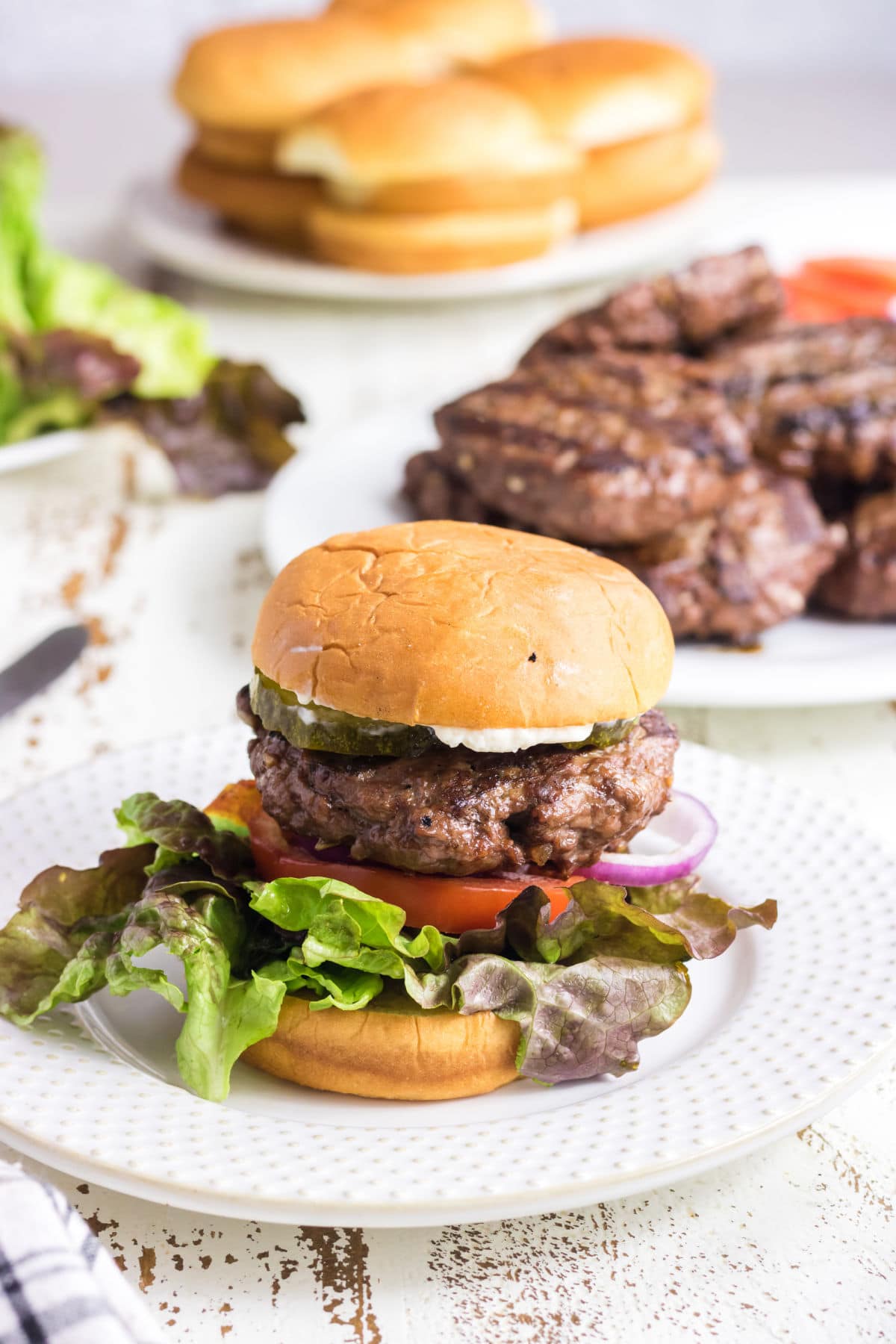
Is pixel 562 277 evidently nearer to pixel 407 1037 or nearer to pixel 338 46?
pixel 338 46

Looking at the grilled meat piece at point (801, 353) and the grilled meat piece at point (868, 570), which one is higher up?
the grilled meat piece at point (801, 353)

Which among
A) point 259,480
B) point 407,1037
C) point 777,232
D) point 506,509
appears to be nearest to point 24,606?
point 259,480

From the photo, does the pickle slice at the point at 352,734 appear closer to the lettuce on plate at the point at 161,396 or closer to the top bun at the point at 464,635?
the top bun at the point at 464,635

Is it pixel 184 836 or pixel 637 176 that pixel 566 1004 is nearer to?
pixel 184 836

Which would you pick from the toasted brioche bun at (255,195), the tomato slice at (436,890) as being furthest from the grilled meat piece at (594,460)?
the toasted brioche bun at (255,195)

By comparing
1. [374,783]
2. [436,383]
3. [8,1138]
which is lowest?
[436,383]

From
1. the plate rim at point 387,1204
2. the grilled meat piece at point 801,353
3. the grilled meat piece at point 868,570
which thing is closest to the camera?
the plate rim at point 387,1204
